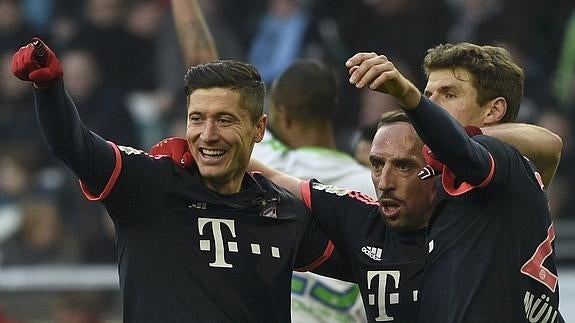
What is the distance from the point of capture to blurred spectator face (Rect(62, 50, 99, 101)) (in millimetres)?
12633

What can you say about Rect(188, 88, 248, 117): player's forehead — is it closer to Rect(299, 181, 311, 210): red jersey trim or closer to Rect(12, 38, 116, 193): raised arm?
Rect(12, 38, 116, 193): raised arm

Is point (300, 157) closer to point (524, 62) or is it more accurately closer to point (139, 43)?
point (524, 62)

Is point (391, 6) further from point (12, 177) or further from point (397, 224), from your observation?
point (397, 224)

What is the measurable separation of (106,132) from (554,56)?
385 cm

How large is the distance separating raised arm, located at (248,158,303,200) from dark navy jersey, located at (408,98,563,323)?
0.82 metres

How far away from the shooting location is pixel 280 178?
5.83 meters

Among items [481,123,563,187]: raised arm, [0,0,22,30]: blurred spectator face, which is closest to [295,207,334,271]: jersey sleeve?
[481,123,563,187]: raised arm

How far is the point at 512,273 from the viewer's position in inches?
194

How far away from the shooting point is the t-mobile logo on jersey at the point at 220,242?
512 cm

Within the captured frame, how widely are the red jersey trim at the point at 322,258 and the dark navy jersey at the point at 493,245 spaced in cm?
60

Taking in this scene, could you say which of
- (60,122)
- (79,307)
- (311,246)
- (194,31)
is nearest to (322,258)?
(311,246)

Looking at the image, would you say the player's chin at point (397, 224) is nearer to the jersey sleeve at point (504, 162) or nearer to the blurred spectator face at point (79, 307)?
the jersey sleeve at point (504, 162)

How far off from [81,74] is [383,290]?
763cm

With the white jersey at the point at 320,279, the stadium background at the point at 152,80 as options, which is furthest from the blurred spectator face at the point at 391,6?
the white jersey at the point at 320,279
